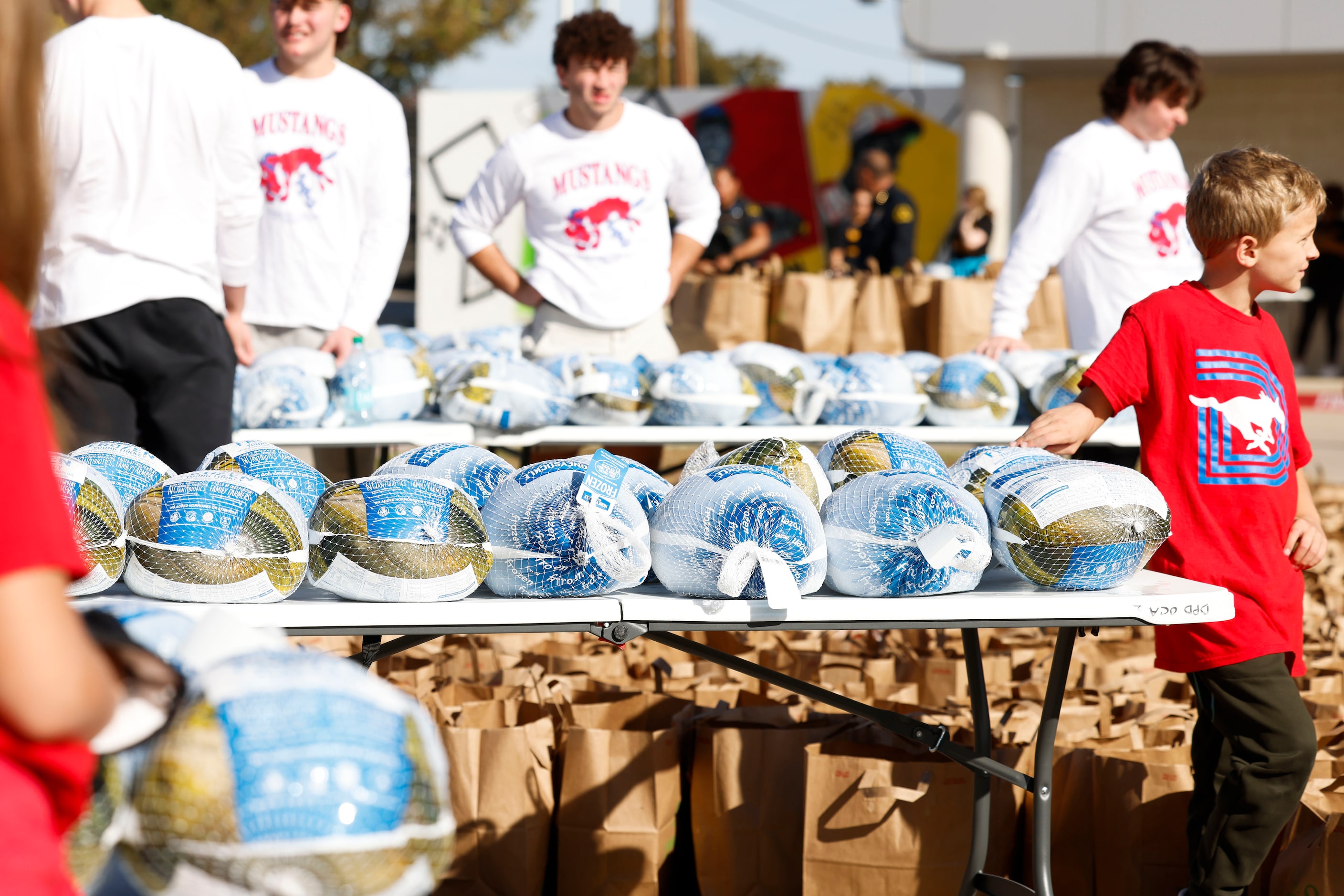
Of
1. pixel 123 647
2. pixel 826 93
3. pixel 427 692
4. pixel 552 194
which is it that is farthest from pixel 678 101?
pixel 123 647

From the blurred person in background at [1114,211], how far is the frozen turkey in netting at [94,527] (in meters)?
2.82

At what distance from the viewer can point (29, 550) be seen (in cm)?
83

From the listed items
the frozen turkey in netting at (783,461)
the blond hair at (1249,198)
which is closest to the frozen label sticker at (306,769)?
the frozen turkey in netting at (783,461)

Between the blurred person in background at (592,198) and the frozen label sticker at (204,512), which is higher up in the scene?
the blurred person in background at (592,198)

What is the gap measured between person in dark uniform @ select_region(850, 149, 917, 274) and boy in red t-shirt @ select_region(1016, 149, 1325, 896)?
6.05 meters

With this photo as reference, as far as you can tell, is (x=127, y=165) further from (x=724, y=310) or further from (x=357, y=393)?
(x=724, y=310)

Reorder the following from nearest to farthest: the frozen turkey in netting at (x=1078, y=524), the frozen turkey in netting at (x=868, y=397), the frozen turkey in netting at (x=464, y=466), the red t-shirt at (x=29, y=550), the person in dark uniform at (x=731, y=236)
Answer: the red t-shirt at (x=29, y=550)
the frozen turkey in netting at (x=1078, y=524)
the frozen turkey in netting at (x=464, y=466)
the frozen turkey in netting at (x=868, y=397)
the person in dark uniform at (x=731, y=236)

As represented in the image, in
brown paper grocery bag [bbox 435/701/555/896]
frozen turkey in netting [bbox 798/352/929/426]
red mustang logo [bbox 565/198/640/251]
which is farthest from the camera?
red mustang logo [bbox 565/198/640/251]

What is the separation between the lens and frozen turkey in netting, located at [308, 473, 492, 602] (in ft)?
5.86

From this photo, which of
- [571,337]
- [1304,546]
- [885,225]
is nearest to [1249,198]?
[1304,546]

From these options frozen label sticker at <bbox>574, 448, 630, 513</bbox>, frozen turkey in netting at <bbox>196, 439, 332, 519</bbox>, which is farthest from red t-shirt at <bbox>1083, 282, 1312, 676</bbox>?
frozen turkey in netting at <bbox>196, 439, 332, 519</bbox>

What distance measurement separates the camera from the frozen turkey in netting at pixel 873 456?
2252mm

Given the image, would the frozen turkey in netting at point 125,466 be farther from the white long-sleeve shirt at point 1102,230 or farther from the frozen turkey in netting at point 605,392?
the white long-sleeve shirt at point 1102,230

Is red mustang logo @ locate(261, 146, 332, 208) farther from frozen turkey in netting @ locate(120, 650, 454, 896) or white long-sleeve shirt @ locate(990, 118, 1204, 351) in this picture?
frozen turkey in netting @ locate(120, 650, 454, 896)
